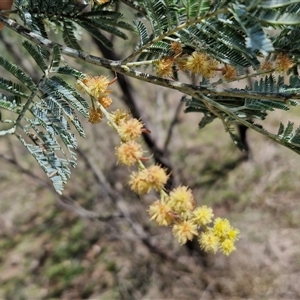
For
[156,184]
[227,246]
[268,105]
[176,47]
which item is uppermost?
[176,47]

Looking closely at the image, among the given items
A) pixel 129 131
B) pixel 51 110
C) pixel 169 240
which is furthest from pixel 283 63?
pixel 169 240

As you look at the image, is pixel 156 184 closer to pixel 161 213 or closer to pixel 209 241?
pixel 161 213

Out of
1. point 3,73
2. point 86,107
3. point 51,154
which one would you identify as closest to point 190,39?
point 86,107

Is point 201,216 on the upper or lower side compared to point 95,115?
lower

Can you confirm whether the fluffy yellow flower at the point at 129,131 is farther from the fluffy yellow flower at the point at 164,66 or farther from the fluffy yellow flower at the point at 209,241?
the fluffy yellow flower at the point at 209,241

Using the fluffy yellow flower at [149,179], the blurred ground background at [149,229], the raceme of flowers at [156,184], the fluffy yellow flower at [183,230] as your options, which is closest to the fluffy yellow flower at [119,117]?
the raceme of flowers at [156,184]

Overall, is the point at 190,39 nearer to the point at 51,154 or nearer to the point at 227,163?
the point at 51,154

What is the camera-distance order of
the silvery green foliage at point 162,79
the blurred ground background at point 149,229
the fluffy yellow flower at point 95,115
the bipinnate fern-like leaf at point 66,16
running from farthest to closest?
the blurred ground background at point 149,229 → the bipinnate fern-like leaf at point 66,16 → the fluffy yellow flower at point 95,115 → the silvery green foliage at point 162,79

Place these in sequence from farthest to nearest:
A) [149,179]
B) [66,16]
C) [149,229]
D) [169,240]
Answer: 1. [149,229]
2. [169,240]
3. [66,16]
4. [149,179]
